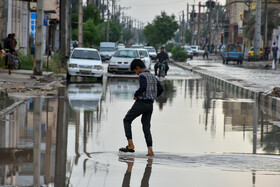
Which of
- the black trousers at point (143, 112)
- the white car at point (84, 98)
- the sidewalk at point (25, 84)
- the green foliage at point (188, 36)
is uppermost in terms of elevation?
the green foliage at point (188, 36)

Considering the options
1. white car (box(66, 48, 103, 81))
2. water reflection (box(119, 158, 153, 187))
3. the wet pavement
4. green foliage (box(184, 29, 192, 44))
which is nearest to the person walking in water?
water reflection (box(119, 158, 153, 187))

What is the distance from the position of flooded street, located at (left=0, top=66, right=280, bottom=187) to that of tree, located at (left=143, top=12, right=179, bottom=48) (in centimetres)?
7812

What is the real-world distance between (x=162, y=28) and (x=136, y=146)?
86.1 meters

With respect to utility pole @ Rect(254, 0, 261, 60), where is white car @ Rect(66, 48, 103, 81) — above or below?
below

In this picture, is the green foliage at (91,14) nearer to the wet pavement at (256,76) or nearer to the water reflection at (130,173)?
the wet pavement at (256,76)

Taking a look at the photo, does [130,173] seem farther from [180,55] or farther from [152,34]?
[152,34]

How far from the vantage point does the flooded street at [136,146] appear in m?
8.16

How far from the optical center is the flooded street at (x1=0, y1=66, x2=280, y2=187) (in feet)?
26.8

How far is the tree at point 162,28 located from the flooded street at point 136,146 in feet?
256

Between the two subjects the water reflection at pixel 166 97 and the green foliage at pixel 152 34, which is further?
the green foliage at pixel 152 34

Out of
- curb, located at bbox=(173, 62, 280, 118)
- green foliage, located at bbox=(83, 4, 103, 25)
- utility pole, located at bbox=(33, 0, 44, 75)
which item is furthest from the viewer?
green foliage, located at bbox=(83, 4, 103, 25)

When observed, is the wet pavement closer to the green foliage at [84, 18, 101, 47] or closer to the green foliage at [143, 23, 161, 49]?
the green foliage at [84, 18, 101, 47]

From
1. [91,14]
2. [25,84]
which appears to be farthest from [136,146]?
[91,14]

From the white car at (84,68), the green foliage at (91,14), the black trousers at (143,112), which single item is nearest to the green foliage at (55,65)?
the white car at (84,68)
